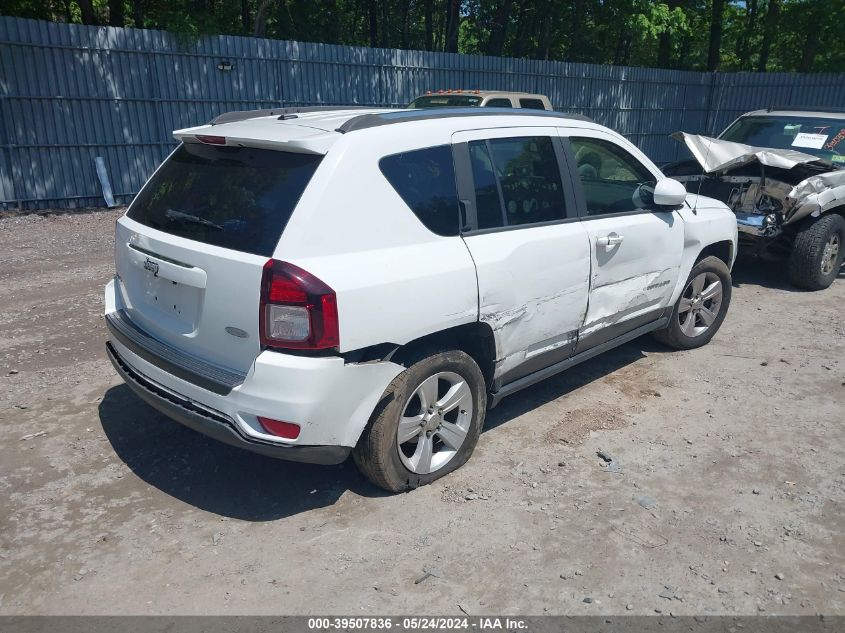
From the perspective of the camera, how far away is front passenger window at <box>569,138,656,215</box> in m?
4.50

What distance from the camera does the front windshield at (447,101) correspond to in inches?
413

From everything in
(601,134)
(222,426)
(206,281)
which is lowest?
(222,426)

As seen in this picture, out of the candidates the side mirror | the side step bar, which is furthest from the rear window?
the side mirror

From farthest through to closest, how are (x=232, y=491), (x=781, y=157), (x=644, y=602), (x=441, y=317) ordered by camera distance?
(x=781, y=157), (x=232, y=491), (x=441, y=317), (x=644, y=602)

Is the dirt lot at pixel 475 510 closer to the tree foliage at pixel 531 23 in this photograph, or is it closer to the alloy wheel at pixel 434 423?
the alloy wheel at pixel 434 423

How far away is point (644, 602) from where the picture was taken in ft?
9.75

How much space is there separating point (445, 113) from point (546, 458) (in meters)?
2.08

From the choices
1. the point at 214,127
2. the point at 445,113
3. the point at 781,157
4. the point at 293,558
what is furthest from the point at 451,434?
the point at 781,157

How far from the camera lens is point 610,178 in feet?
15.6

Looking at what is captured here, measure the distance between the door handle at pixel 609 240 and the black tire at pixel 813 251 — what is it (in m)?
4.20

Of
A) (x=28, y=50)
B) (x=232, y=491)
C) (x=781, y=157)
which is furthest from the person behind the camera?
(x=28, y=50)

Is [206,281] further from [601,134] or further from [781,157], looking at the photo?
[781,157]

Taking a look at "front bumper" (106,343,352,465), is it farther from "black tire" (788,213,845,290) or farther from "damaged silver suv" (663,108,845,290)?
"black tire" (788,213,845,290)

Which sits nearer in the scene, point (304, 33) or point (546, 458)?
point (546, 458)
